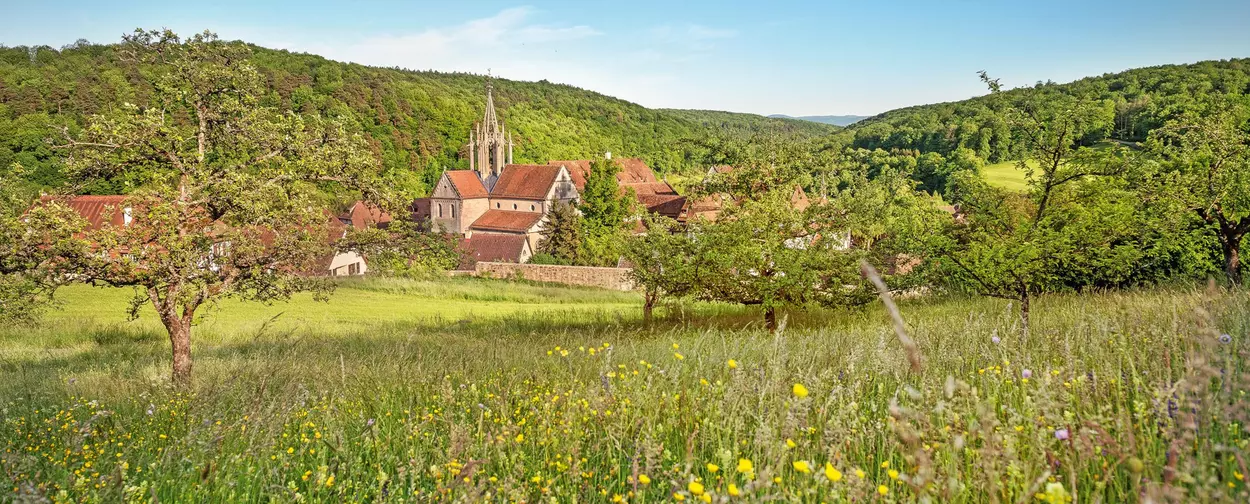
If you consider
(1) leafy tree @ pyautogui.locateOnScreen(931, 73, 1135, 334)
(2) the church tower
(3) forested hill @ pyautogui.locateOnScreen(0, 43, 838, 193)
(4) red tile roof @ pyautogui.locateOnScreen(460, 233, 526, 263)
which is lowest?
(4) red tile roof @ pyautogui.locateOnScreen(460, 233, 526, 263)

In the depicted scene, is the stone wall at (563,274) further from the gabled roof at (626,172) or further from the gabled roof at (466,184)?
the gabled roof at (626,172)

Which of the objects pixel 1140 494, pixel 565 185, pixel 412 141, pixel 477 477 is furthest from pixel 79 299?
pixel 412 141

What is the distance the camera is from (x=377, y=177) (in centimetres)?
1173

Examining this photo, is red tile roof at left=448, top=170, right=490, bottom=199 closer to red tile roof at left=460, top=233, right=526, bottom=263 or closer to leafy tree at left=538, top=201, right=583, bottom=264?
red tile roof at left=460, top=233, right=526, bottom=263

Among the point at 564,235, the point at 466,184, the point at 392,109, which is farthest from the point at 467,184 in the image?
the point at 392,109

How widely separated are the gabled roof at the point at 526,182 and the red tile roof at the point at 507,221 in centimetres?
324

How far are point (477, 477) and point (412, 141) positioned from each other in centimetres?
12431

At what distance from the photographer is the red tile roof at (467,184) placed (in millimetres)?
80438

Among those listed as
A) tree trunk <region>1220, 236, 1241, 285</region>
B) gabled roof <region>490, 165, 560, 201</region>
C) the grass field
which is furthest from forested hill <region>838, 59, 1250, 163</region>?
gabled roof <region>490, 165, 560, 201</region>

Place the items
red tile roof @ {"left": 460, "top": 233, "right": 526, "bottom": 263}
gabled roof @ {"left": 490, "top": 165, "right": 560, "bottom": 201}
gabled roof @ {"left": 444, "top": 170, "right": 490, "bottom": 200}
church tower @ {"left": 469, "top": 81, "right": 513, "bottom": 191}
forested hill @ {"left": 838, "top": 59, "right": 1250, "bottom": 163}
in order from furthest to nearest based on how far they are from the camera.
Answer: church tower @ {"left": 469, "top": 81, "right": 513, "bottom": 191} < gabled roof @ {"left": 444, "top": 170, "right": 490, "bottom": 200} < gabled roof @ {"left": 490, "top": 165, "right": 560, "bottom": 201} < red tile roof @ {"left": 460, "top": 233, "right": 526, "bottom": 263} < forested hill @ {"left": 838, "top": 59, "right": 1250, "bottom": 163}

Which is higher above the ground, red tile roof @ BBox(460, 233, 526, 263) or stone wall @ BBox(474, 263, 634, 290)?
red tile roof @ BBox(460, 233, 526, 263)

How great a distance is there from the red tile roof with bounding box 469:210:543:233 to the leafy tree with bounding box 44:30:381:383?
194ft

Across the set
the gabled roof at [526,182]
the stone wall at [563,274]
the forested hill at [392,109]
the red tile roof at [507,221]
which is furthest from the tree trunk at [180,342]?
the gabled roof at [526,182]

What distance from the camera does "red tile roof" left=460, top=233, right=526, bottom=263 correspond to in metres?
57.8
